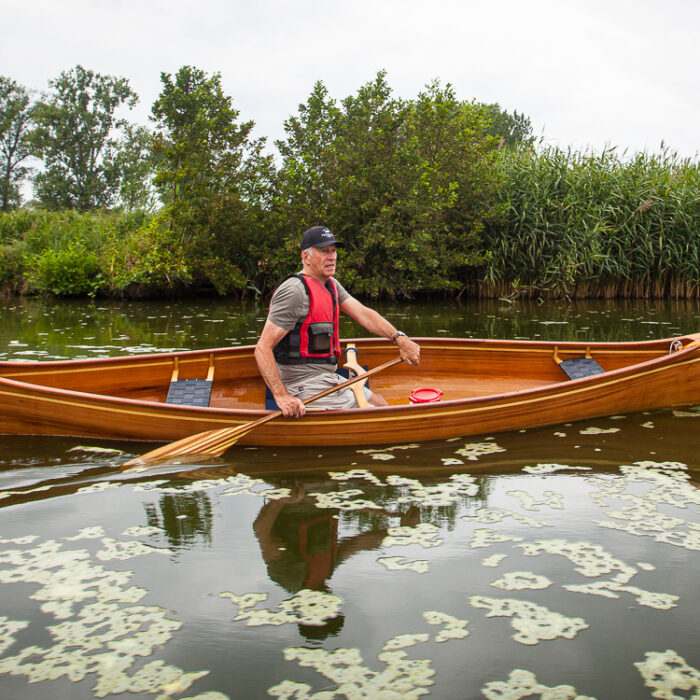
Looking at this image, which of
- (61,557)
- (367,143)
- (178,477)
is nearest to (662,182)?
(367,143)

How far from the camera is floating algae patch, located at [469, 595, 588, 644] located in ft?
7.40

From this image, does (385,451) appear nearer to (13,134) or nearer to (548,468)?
(548,468)

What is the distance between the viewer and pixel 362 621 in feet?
7.71

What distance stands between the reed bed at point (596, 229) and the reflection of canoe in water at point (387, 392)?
29.3 feet

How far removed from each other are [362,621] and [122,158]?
4592 cm

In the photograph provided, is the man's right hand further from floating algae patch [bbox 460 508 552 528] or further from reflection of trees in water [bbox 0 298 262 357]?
reflection of trees in water [bbox 0 298 262 357]

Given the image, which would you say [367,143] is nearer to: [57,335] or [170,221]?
[170,221]

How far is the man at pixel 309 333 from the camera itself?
4164 mm

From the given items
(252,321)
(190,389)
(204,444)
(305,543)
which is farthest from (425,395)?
(252,321)

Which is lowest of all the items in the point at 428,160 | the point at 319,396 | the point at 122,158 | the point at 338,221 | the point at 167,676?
the point at 167,676

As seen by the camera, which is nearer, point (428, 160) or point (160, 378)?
point (160, 378)

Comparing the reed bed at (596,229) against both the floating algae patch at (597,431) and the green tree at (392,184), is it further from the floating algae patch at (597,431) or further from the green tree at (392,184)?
the floating algae patch at (597,431)

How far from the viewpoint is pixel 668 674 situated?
6.73 feet

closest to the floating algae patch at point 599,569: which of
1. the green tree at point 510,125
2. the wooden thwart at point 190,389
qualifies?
the wooden thwart at point 190,389
